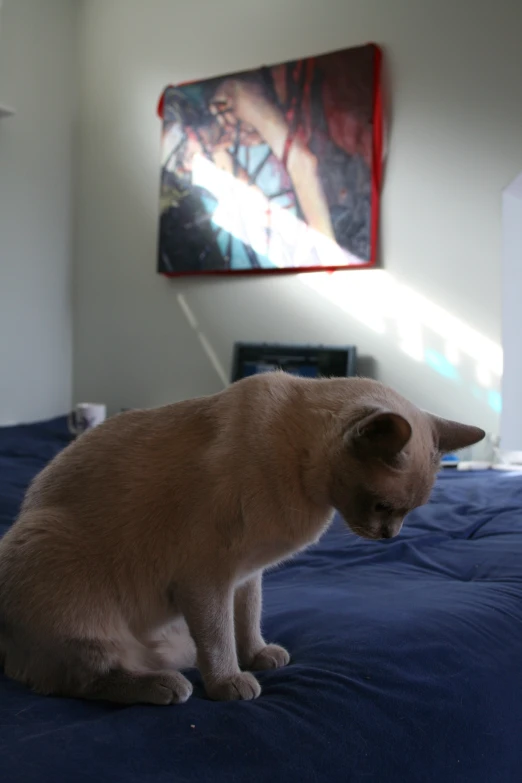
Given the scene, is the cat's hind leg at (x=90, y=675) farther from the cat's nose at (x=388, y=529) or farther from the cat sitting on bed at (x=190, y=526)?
the cat's nose at (x=388, y=529)

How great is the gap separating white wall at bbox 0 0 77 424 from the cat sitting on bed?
3.44 meters

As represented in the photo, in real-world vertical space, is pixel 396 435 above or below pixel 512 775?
above

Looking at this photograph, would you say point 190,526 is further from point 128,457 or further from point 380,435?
point 380,435

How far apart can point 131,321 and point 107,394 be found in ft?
1.50

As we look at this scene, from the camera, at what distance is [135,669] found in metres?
1.09

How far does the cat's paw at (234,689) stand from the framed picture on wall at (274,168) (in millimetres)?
2744

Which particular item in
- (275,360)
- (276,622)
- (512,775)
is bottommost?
(512,775)

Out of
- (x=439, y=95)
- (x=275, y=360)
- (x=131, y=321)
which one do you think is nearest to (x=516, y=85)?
(x=439, y=95)

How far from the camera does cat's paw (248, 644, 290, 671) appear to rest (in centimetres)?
119

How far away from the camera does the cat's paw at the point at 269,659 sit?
46.8 inches

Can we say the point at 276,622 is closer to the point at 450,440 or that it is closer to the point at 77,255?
the point at 450,440

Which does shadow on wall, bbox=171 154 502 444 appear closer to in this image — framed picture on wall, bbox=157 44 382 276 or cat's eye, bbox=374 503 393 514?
framed picture on wall, bbox=157 44 382 276

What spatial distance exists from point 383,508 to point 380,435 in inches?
5.3

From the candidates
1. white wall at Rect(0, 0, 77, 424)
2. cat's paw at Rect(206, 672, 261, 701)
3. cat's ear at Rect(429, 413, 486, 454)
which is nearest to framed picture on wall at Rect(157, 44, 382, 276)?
white wall at Rect(0, 0, 77, 424)
